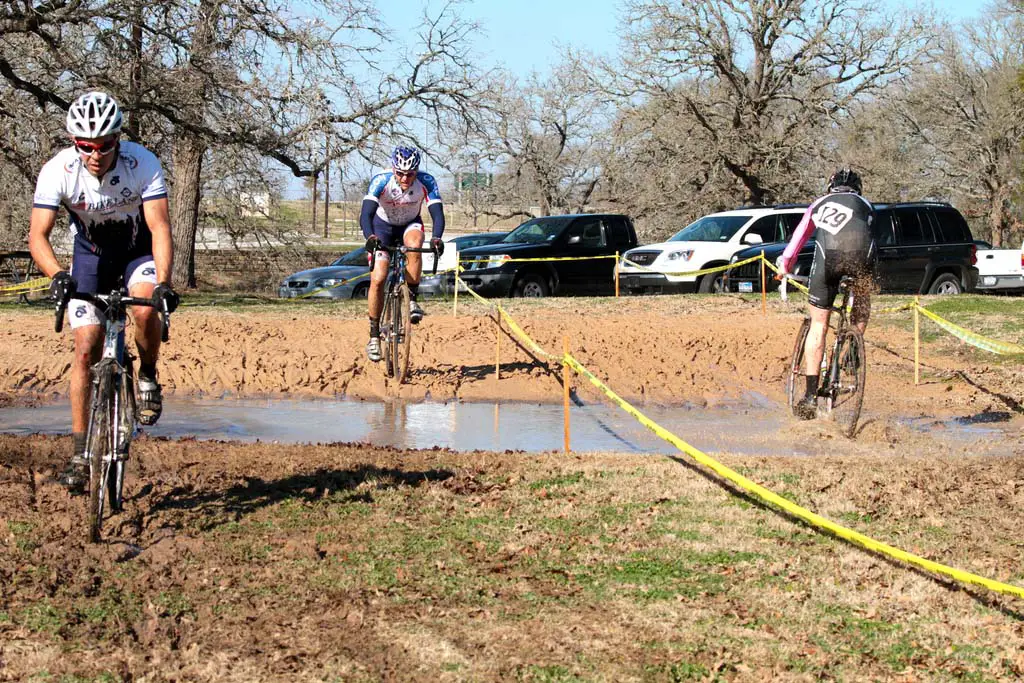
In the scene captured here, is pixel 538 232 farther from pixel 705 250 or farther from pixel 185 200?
pixel 185 200

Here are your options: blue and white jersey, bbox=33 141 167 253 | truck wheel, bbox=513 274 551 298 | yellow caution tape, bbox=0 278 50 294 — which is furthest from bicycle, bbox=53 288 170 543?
truck wheel, bbox=513 274 551 298

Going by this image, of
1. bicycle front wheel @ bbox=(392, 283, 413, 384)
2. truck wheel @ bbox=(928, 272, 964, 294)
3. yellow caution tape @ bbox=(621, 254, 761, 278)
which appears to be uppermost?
yellow caution tape @ bbox=(621, 254, 761, 278)

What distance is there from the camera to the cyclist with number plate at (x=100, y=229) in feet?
19.8

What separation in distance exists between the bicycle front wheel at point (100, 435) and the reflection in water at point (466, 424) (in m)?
3.86

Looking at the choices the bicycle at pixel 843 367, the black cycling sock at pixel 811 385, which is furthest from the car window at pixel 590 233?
the black cycling sock at pixel 811 385

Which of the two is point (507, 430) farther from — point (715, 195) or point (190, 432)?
point (715, 195)

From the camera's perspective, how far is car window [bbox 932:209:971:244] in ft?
74.7

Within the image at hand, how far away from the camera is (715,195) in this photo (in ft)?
137

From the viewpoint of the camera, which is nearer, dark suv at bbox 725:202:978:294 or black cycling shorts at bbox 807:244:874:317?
black cycling shorts at bbox 807:244:874:317

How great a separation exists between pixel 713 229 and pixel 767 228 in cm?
112

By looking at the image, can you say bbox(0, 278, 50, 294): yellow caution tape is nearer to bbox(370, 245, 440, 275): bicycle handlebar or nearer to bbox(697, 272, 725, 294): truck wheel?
bbox(370, 245, 440, 275): bicycle handlebar

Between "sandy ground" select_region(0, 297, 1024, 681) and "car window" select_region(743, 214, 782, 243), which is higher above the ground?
"car window" select_region(743, 214, 782, 243)

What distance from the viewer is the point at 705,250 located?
22828mm

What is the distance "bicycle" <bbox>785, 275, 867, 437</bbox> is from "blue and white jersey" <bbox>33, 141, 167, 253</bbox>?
5.71m
